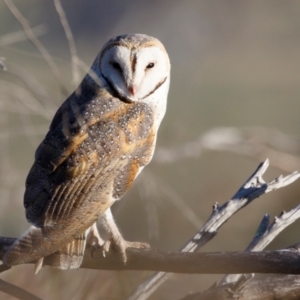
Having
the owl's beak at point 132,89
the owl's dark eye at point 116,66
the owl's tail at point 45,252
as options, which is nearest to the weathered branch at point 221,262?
the owl's tail at point 45,252

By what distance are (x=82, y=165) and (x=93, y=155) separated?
67mm

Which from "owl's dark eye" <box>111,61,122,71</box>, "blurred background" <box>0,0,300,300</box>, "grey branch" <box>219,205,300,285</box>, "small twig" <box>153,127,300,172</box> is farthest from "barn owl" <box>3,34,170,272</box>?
"small twig" <box>153,127,300,172</box>

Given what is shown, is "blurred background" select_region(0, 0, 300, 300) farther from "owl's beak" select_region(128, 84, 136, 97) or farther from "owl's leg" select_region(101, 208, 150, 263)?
"owl's beak" select_region(128, 84, 136, 97)

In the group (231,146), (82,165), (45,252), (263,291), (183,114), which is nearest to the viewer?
(263,291)

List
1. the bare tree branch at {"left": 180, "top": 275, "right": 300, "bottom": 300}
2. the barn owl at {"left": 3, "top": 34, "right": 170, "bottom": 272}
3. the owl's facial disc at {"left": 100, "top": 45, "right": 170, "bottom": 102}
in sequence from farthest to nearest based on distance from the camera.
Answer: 1. the owl's facial disc at {"left": 100, "top": 45, "right": 170, "bottom": 102}
2. the barn owl at {"left": 3, "top": 34, "right": 170, "bottom": 272}
3. the bare tree branch at {"left": 180, "top": 275, "right": 300, "bottom": 300}

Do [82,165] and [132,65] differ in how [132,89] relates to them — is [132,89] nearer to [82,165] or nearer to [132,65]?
[132,65]

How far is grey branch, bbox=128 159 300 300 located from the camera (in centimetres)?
290

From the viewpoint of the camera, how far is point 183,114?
9852 millimetres

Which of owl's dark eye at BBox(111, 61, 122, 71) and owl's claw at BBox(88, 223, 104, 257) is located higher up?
owl's dark eye at BBox(111, 61, 122, 71)

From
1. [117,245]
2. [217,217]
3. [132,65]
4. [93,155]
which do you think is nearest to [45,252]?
[117,245]

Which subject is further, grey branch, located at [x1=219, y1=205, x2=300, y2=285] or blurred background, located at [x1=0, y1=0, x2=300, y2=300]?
blurred background, located at [x1=0, y1=0, x2=300, y2=300]

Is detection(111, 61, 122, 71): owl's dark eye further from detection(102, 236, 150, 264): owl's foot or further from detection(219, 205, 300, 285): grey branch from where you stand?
detection(219, 205, 300, 285): grey branch

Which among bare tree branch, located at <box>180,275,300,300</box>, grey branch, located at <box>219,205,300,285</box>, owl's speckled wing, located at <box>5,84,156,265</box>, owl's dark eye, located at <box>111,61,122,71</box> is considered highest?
owl's dark eye, located at <box>111,61,122,71</box>

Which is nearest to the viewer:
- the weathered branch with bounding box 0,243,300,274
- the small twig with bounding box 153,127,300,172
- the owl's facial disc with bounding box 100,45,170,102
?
the weathered branch with bounding box 0,243,300,274
